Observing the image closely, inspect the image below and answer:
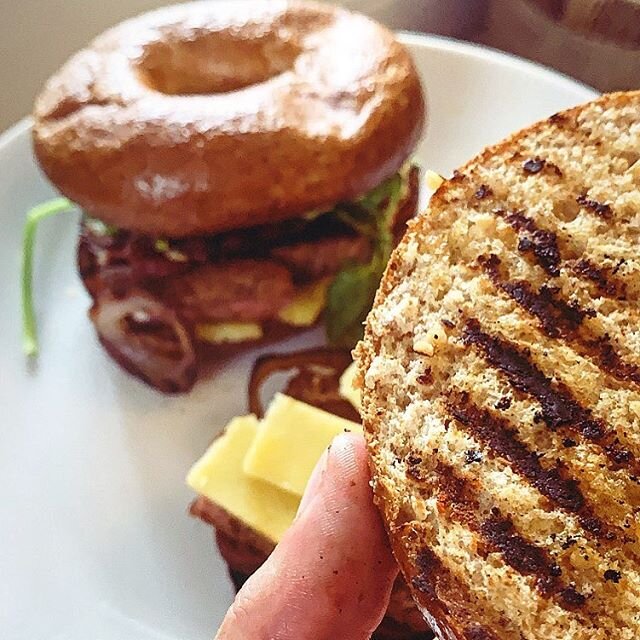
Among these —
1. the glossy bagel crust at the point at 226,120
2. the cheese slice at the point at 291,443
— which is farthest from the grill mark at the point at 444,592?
the glossy bagel crust at the point at 226,120

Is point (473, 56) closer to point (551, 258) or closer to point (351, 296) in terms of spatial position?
point (351, 296)

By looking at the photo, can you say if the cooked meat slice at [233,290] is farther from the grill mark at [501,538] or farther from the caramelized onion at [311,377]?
the grill mark at [501,538]

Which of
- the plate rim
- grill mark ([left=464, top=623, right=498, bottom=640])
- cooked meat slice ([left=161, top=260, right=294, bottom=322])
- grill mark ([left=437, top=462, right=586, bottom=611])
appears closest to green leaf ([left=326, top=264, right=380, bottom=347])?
cooked meat slice ([left=161, top=260, right=294, bottom=322])

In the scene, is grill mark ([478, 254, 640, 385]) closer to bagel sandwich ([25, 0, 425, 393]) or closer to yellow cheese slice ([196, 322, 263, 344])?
bagel sandwich ([25, 0, 425, 393])

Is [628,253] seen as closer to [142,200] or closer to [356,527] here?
[356,527]

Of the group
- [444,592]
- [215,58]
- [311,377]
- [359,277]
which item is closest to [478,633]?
[444,592]

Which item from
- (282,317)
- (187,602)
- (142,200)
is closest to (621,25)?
(282,317)
